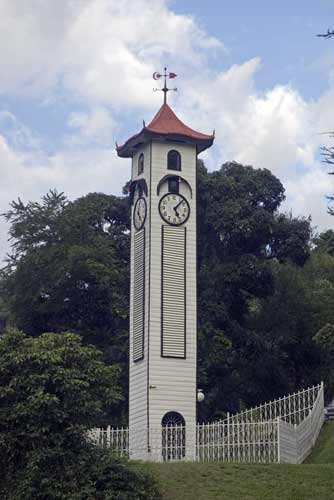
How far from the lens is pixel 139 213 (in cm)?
3183

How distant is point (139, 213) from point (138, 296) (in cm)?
270

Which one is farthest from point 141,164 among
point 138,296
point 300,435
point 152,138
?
point 300,435

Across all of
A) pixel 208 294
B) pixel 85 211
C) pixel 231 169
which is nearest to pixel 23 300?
pixel 85 211

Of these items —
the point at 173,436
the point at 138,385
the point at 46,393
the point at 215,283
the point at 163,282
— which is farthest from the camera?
the point at 215,283

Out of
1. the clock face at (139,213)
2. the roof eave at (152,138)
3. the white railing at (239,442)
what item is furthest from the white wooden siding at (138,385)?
the white railing at (239,442)

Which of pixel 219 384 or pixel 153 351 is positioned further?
pixel 219 384

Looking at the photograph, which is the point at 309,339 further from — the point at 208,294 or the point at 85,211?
the point at 85,211

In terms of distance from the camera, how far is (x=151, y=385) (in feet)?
96.2

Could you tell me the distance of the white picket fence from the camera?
982 inches

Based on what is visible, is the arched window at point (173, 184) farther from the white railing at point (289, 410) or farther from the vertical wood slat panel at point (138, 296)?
the white railing at point (289, 410)

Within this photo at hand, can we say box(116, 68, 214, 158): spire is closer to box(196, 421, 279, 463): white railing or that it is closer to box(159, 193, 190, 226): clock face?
box(159, 193, 190, 226): clock face

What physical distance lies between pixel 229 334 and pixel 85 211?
6.60 meters

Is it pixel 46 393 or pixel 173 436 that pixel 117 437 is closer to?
pixel 173 436

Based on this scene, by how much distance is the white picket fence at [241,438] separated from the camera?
2495 cm
